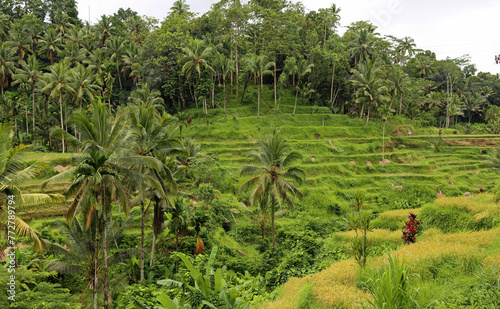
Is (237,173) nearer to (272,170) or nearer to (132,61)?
(272,170)

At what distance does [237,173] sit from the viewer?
84.9ft

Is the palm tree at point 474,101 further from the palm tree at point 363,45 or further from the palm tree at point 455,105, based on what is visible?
the palm tree at point 363,45

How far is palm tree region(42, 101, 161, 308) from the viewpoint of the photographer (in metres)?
12.1

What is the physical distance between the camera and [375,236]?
1781cm

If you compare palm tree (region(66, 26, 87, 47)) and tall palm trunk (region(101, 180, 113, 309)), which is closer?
tall palm trunk (region(101, 180, 113, 309))

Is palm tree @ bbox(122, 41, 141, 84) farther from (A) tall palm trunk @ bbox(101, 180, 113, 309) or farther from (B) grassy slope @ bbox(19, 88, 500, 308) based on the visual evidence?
(A) tall palm trunk @ bbox(101, 180, 113, 309)

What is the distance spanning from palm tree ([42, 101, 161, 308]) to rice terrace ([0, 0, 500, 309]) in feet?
0.25

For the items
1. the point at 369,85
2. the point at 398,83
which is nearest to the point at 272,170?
the point at 369,85

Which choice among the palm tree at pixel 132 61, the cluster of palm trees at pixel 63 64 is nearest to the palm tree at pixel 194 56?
the cluster of palm trees at pixel 63 64

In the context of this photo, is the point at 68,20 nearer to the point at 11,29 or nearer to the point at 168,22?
the point at 11,29

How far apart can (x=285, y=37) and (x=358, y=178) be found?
24807 mm

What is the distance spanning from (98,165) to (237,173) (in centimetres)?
1468

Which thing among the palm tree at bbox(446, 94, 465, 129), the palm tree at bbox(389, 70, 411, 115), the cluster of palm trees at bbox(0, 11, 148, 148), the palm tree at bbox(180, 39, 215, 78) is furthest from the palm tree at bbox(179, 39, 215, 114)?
the palm tree at bbox(446, 94, 465, 129)

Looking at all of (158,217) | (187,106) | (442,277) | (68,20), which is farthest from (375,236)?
(68,20)
